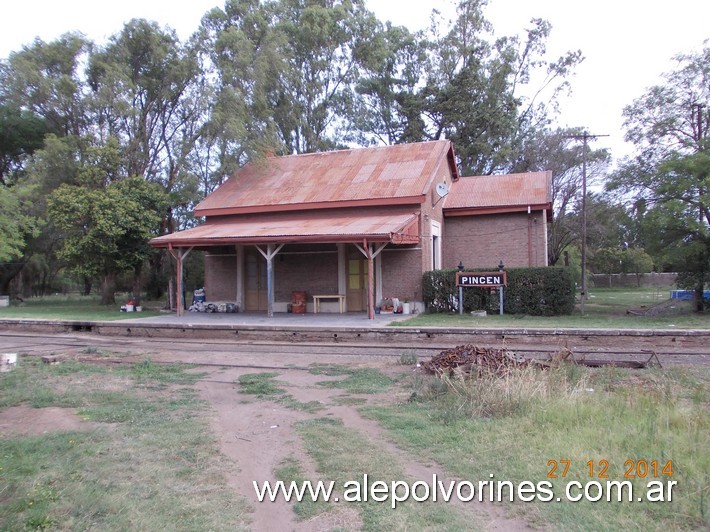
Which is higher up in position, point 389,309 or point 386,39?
point 386,39

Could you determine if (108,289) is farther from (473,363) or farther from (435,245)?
(473,363)

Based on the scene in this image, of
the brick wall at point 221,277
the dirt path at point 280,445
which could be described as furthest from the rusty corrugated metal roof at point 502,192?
the dirt path at point 280,445

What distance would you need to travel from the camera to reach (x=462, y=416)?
603 cm

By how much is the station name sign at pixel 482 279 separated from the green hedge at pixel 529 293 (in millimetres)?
292

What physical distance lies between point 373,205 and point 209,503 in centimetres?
1678

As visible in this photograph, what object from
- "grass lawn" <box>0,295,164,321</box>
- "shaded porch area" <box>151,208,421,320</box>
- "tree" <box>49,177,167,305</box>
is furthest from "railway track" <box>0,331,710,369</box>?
"tree" <box>49,177,167,305</box>

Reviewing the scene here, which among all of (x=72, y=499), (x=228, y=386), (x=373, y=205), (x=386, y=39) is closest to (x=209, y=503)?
(x=72, y=499)

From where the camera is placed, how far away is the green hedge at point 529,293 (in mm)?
17203

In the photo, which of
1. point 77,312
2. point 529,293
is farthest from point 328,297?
point 77,312

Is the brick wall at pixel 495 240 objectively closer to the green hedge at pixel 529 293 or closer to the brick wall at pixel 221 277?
the green hedge at pixel 529 293

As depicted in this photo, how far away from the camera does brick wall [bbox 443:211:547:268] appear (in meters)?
21.2

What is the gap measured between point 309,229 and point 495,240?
834 cm

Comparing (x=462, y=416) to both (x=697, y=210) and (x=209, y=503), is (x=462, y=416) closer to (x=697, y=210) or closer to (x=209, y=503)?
(x=209, y=503)

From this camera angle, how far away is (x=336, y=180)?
22312mm
